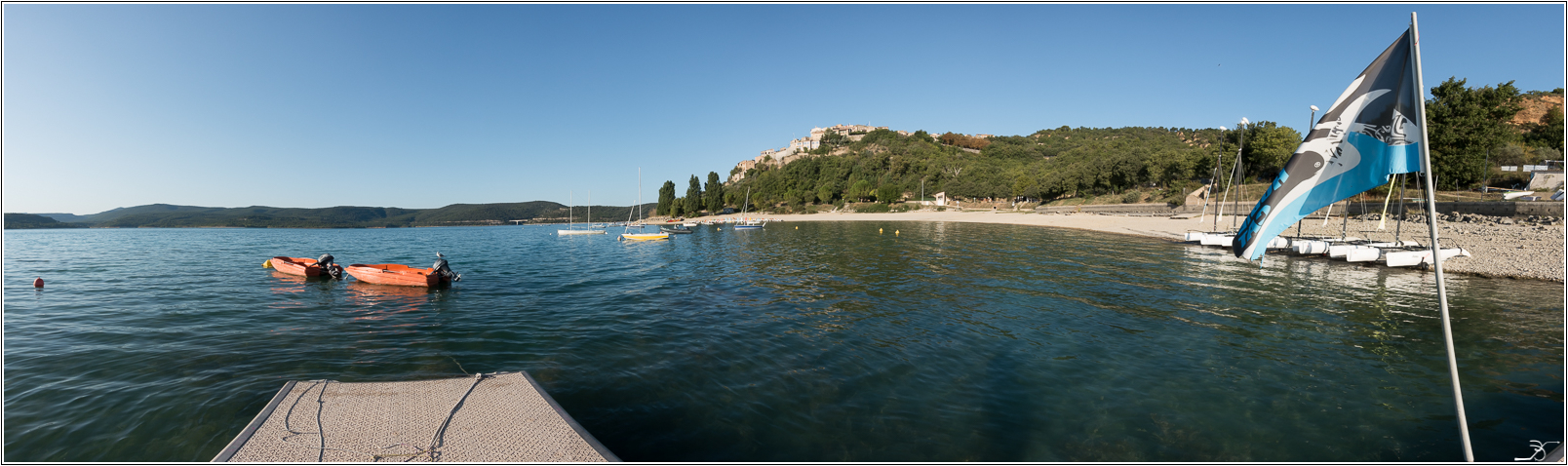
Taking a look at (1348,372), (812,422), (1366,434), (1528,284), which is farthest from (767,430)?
(1528,284)

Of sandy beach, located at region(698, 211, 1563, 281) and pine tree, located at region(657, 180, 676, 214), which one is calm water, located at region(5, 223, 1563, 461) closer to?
sandy beach, located at region(698, 211, 1563, 281)

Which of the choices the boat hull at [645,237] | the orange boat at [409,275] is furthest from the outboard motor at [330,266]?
the boat hull at [645,237]

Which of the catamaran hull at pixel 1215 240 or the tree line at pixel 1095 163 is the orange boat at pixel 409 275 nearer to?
the catamaran hull at pixel 1215 240

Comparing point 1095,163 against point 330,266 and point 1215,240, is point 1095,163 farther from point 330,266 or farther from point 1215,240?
point 330,266

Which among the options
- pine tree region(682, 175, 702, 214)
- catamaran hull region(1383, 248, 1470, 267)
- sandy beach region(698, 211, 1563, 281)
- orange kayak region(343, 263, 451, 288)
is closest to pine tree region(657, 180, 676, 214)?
pine tree region(682, 175, 702, 214)

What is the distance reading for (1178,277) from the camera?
2030cm

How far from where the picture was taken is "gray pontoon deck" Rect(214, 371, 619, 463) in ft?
17.2

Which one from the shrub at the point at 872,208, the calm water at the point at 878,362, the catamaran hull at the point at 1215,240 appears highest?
the shrub at the point at 872,208

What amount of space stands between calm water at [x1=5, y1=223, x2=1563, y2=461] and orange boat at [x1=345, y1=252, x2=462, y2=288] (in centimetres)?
56

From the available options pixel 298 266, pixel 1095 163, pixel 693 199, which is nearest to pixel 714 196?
pixel 693 199

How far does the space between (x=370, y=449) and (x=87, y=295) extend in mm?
26605

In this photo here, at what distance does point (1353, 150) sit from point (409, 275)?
990 inches

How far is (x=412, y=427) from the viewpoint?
583cm

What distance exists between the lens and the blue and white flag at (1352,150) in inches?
174
